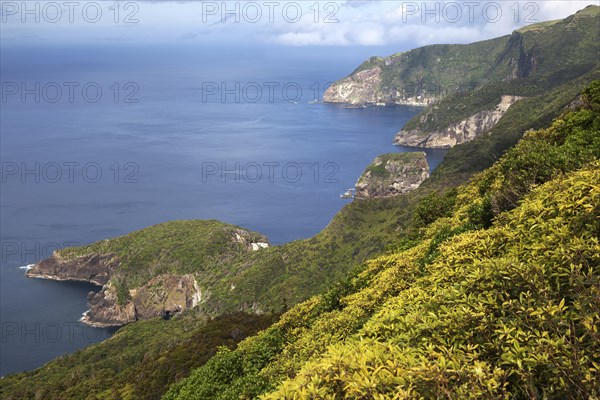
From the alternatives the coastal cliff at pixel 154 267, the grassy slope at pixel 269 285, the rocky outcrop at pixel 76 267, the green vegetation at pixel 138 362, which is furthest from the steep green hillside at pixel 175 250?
the green vegetation at pixel 138 362

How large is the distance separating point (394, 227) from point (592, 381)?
10058 cm

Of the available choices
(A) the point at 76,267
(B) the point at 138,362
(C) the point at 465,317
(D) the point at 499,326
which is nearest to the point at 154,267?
(A) the point at 76,267

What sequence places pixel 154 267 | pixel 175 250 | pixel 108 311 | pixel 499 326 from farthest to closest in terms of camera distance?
pixel 175 250 < pixel 154 267 < pixel 108 311 < pixel 499 326

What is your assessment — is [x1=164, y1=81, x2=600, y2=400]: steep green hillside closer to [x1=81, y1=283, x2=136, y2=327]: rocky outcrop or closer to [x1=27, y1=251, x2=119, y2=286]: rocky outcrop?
[x1=81, y1=283, x2=136, y2=327]: rocky outcrop

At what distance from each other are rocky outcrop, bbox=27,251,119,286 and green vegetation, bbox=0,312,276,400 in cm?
3868

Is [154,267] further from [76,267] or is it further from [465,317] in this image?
[465,317]

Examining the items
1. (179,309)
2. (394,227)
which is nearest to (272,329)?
(394,227)

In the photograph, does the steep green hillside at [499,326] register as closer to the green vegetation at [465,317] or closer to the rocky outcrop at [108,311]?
the green vegetation at [465,317]

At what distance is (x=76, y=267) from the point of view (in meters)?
142

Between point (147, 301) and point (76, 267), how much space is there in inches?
1119

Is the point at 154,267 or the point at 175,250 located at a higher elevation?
the point at 175,250

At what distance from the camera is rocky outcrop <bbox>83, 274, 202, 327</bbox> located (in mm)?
124000

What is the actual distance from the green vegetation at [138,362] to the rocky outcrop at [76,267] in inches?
1523

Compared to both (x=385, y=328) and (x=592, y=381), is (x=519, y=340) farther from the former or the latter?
(x=385, y=328)
